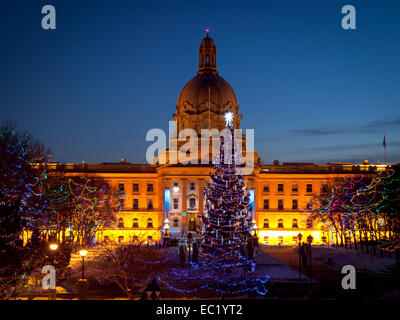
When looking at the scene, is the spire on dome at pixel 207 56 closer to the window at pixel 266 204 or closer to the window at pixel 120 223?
the window at pixel 266 204

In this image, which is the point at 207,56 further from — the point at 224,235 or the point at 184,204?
the point at 224,235

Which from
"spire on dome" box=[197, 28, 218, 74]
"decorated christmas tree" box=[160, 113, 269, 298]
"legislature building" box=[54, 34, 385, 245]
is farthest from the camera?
"spire on dome" box=[197, 28, 218, 74]

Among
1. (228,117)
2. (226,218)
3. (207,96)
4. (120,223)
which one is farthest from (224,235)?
(207,96)

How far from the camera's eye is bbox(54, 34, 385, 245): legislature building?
265 feet

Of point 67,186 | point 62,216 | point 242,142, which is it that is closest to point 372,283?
point 62,216

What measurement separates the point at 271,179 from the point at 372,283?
52.2 metres

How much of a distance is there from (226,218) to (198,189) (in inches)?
1851

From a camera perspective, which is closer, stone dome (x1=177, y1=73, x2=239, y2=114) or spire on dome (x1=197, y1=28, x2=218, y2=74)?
stone dome (x1=177, y1=73, x2=239, y2=114)

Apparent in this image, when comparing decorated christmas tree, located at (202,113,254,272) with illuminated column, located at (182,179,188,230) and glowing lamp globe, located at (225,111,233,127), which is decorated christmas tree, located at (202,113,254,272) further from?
illuminated column, located at (182,179,188,230)

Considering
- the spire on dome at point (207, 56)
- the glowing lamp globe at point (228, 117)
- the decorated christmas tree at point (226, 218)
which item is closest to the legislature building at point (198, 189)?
the spire on dome at point (207, 56)

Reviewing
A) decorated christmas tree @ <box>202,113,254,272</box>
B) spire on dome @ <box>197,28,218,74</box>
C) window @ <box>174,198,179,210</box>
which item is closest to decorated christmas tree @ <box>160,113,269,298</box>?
decorated christmas tree @ <box>202,113,254,272</box>

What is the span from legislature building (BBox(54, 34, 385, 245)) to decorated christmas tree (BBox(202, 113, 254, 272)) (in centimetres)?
4108

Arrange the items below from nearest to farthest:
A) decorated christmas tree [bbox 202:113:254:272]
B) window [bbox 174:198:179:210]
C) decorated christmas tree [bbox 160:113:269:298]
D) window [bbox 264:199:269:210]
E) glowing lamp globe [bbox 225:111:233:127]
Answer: decorated christmas tree [bbox 160:113:269:298]
decorated christmas tree [bbox 202:113:254:272]
glowing lamp globe [bbox 225:111:233:127]
window [bbox 174:198:179:210]
window [bbox 264:199:269:210]

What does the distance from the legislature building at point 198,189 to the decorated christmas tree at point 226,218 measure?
41.1 m
